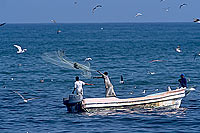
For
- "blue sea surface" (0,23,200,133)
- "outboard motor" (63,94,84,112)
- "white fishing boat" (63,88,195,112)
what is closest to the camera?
"blue sea surface" (0,23,200,133)

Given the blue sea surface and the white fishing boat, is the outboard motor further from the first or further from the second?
the blue sea surface

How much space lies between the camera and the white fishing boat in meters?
27.1

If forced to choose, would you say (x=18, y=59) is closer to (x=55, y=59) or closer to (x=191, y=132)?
(x=55, y=59)

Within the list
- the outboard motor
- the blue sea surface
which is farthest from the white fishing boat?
the blue sea surface

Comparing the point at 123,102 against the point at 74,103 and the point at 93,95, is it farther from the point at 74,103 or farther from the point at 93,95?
the point at 93,95

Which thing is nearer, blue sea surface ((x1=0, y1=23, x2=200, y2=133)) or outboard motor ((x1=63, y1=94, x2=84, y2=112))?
blue sea surface ((x1=0, y1=23, x2=200, y2=133))

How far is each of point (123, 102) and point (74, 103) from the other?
3.14 m

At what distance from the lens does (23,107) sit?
99.8 feet

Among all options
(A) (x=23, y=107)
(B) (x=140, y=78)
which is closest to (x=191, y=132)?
(A) (x=23, y=107)

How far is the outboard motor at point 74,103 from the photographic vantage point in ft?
88.0

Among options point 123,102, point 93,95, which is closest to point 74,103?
point 123,102

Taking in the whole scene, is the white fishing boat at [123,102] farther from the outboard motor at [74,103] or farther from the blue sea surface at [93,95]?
the blue sea surface at [93,95]

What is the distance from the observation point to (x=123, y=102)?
27.8m

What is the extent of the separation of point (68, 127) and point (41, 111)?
15.3 ft
